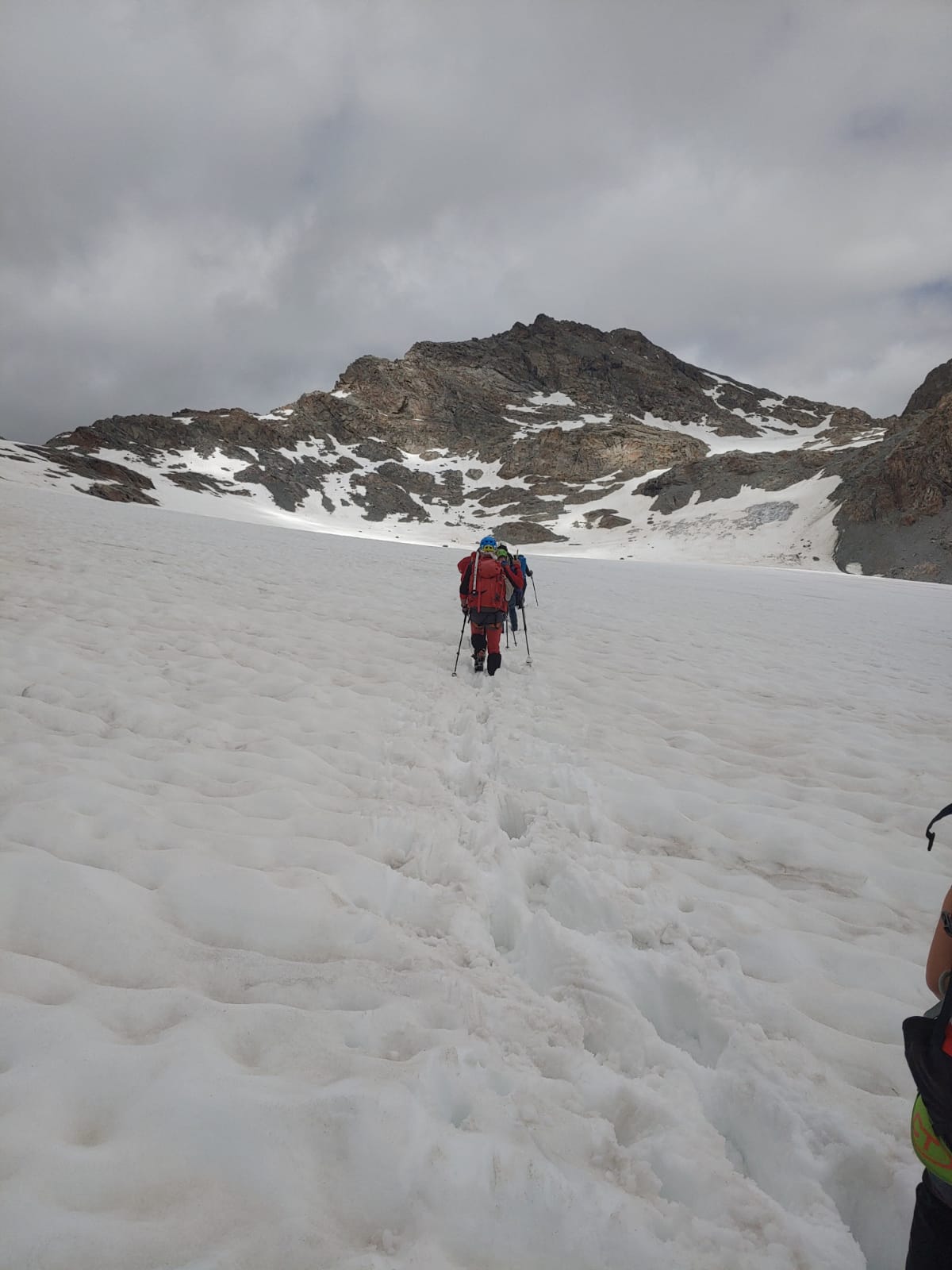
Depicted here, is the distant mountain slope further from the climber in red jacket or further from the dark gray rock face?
the climber in red jacket

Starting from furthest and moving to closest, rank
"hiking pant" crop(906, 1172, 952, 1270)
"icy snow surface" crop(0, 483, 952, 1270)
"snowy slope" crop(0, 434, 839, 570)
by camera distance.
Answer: "snowy slope" crop(0, 434, 839, 570), "icy snow surface" crop(0, 483, 952, 1270), "hiking pant" crop(906, 1172, 952, 1270)

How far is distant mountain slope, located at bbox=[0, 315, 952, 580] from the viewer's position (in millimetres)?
52594

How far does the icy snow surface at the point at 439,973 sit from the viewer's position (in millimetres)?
1841

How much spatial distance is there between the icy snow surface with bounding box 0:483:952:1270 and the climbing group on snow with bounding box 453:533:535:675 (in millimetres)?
1566

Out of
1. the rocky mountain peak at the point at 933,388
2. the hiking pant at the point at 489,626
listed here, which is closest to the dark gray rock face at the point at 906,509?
the hiking pant at the point at 489,626

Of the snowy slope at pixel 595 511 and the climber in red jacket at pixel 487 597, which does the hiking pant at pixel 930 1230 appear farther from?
the snowy slope at pixel 595 511

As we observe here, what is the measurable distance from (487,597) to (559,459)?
317 ft

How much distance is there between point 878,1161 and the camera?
217 cm

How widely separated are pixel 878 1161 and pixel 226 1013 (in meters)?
2.64

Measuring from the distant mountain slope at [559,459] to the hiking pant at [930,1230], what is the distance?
51765 mm

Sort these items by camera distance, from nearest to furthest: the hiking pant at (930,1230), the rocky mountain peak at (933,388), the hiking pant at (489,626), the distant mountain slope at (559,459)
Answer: the hiking pant at (930,1230) < the hiking pant at (489,626) < the distant mountain slope at (559,459) < the rocky mountain peak at (933,388)

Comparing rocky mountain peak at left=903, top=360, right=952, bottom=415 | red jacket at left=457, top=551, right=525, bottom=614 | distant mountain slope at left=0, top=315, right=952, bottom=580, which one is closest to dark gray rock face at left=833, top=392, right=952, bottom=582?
distant mountain slope at left=0, top=315, right=952, bottom=580

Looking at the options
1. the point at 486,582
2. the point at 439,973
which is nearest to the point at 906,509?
the point at 486,582

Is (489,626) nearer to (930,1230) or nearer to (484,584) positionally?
(484,584)
